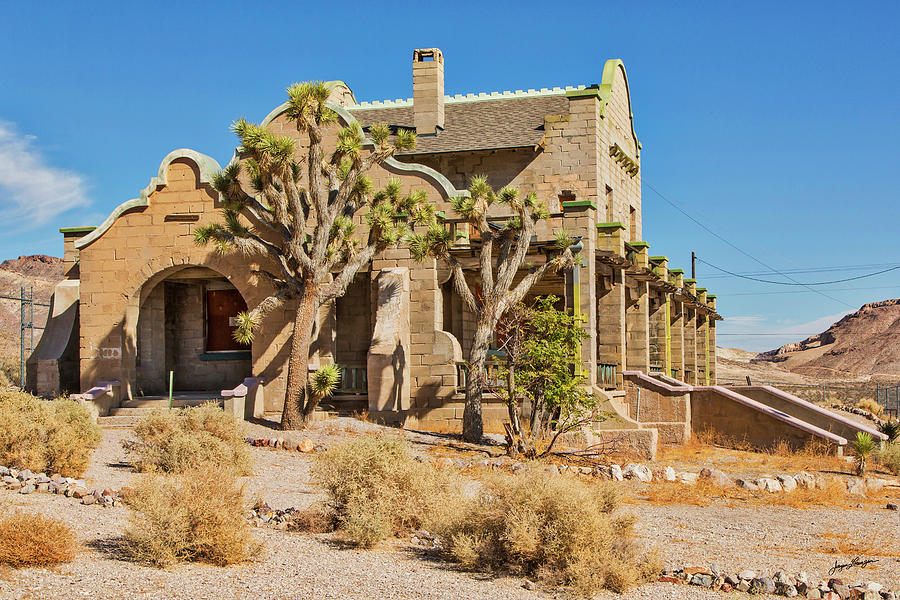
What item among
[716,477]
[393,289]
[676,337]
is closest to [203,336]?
[393,289]

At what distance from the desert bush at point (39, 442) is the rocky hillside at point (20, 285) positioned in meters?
44.4

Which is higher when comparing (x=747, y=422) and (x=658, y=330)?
(x=658, y=330)

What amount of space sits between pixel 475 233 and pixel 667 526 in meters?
14.9

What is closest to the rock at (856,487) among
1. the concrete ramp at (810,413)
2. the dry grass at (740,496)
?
the dry grass at (740,496)

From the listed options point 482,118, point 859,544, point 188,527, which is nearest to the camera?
point 188,527

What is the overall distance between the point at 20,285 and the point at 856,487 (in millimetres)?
75755

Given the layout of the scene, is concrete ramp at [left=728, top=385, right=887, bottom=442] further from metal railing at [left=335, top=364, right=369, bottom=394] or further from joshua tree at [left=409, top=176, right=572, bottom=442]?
metal railing at [left=335, top=364, right=369, bottom=394]

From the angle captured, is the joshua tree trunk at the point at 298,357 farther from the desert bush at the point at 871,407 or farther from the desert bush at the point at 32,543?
the desert bush at the point at 871,407

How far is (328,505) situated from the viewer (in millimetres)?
10703

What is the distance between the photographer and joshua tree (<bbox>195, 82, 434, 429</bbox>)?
63.2 feet

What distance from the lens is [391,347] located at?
21906mm

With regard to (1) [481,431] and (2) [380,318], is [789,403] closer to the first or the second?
(1) [481,431]

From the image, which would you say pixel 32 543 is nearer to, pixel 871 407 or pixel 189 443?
pixel 189 443

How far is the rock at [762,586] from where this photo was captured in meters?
8.66
